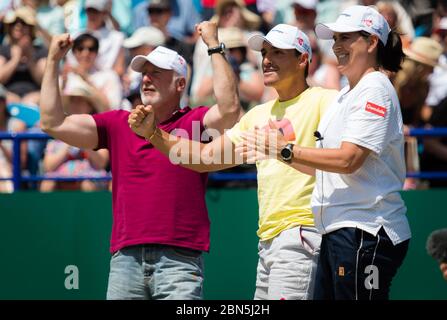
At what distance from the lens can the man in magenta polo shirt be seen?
241 inches

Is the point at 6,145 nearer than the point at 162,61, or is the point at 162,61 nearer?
the point at 162,61

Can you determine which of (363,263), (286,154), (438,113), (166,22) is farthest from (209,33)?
(166,22)

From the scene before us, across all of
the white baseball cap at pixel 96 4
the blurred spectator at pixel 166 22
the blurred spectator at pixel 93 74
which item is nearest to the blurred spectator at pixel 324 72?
the blurred spectator at pixel 166 22

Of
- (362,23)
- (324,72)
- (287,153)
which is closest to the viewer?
(287,153)

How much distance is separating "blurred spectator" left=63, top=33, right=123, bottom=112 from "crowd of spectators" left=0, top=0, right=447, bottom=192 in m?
0.01

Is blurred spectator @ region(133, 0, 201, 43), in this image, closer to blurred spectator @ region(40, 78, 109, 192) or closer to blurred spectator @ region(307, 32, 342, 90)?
blurred spectator @ region(307, 32, 342, 90)

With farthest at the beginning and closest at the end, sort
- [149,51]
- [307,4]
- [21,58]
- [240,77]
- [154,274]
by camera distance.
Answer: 1. [21,58]
2. [307,4]
3. [149,51]
4. [240,77]
5. [154,274]

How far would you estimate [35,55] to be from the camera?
1115 cm

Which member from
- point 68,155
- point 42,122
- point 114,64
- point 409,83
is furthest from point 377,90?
point 114,64

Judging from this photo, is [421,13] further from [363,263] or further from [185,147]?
[363,263]

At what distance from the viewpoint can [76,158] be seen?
9.42 metres

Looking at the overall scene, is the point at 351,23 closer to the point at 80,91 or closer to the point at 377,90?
the point at 377,90

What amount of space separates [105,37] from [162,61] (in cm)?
497

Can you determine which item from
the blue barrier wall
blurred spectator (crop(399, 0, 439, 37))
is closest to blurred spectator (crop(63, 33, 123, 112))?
the blue barrier wall
